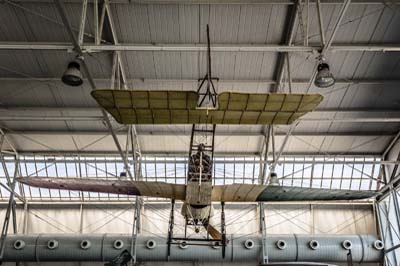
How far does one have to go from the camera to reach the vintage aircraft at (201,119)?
386 inches

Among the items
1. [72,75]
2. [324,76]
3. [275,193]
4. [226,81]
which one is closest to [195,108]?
[72,75]

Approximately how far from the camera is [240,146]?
24047mm

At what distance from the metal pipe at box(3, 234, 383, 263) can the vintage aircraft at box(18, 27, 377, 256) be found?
26.6ft

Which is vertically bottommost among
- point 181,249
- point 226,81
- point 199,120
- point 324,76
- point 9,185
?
point 181,249

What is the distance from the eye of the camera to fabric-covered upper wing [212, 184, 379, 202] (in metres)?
12.3

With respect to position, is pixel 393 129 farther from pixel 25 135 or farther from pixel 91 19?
pixel 25 135

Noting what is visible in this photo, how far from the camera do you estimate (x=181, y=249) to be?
21.1 m

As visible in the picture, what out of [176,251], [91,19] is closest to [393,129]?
[176,251]

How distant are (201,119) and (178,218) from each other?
1577 centimetres

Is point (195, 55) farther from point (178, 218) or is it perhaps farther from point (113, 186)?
point (178, 218)

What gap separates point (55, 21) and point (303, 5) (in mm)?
8912

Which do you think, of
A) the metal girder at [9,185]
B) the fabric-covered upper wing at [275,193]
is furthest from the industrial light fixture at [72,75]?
the metal girder at [9,185]

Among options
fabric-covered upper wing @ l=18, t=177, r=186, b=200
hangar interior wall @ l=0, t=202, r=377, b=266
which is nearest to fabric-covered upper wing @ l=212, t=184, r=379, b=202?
fabric-covered upper wing @ l=18, t=177, r=186, b=200

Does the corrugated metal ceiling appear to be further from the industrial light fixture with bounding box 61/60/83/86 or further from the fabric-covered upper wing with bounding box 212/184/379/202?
the fabric-covered upper wing with bounding box 212/184/379/202
